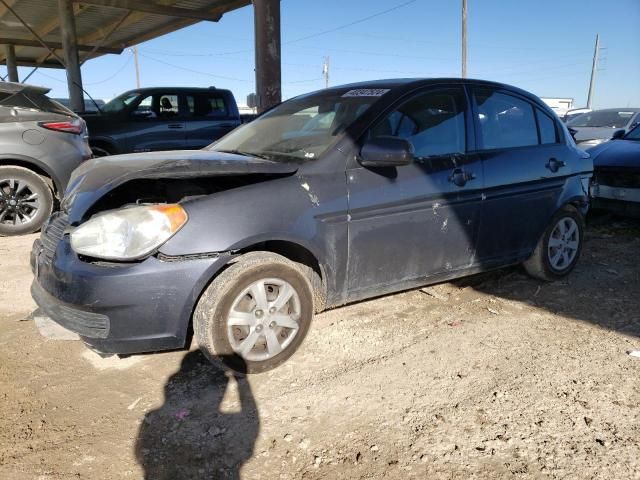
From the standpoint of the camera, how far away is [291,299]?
113 inches

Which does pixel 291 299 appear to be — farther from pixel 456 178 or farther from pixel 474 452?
pixel 456 178

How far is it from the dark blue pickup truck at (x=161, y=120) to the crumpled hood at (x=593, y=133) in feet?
22.9

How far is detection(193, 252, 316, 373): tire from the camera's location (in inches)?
103

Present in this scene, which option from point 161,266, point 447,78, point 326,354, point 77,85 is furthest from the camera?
point 77,85

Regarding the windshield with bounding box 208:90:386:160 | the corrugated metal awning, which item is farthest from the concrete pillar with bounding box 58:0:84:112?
the windshield with bounding box 208:90:386:160

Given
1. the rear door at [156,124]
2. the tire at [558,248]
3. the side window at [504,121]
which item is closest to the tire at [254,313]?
the side window at [504,121]

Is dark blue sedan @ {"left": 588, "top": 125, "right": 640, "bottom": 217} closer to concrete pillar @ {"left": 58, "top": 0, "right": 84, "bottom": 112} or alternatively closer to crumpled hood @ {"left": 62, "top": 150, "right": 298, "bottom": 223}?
crumpled hood @ {"left": 62, "top": 150, "right": 298, "bottom": 223}

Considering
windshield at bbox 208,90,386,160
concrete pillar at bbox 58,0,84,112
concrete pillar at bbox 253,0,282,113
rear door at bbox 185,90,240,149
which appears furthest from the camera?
concrete pillar at bbox 58,0,84,112

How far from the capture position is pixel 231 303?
265 centimetres

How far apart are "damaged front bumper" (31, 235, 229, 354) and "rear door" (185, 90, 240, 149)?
7.20 metres

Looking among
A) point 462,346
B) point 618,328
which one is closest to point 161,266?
point 462,346

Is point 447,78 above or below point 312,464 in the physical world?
above

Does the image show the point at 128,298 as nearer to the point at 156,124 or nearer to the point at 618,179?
the point at 618,179

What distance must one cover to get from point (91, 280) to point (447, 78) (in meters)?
2.74
